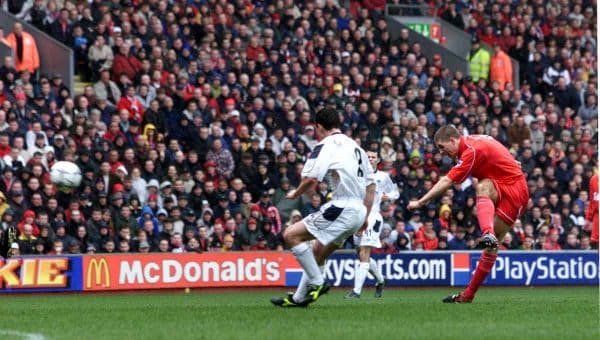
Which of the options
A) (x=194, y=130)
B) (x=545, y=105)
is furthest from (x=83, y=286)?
(x=545, y=105)

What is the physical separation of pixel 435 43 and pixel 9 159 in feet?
47.6

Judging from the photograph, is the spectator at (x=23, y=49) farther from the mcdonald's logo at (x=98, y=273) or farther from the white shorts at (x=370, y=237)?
the white shorts at (x=370, y=237)

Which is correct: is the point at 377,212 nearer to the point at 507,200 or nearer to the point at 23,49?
the point at 507,200

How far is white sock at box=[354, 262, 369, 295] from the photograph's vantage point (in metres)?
20.9

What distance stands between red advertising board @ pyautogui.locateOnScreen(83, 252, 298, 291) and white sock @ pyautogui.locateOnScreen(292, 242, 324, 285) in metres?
9.58

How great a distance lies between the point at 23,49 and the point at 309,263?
1407cm

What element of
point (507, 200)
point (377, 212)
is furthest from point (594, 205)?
point (507, 200)

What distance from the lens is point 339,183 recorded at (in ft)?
49.4

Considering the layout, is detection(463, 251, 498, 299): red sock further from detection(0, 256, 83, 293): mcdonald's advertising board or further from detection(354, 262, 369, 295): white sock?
detection(0, 256, 83, 293): mcdonald's advertising board

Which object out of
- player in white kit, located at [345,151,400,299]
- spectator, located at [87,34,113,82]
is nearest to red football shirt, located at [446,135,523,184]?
player in white kit, located at [345,151,400,299]

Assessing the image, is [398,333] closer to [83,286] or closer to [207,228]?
[83,286]

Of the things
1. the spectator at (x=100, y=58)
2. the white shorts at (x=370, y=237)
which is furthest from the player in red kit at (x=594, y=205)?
the spectator at (x=100, y=58)

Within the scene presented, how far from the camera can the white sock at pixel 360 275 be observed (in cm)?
2091

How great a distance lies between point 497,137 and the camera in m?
32.0
